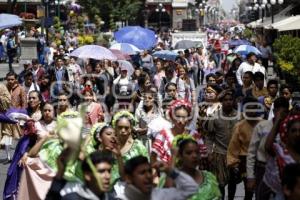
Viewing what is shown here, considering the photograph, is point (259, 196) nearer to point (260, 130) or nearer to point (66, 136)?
point (260, 130)

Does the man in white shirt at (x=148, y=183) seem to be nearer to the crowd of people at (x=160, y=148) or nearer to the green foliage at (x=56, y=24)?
the crowd of people at (x=160, y=148)

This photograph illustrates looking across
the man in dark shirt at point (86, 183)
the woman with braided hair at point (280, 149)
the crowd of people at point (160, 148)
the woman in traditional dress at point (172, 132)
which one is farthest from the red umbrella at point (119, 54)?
the man in dark shirt at point (86, 183)

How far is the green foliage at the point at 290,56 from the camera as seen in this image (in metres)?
22.8

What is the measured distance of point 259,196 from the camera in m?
7.78

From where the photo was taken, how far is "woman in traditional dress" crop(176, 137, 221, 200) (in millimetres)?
6355

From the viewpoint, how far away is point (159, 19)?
101 m

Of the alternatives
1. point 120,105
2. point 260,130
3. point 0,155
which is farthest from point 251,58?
point 260,130

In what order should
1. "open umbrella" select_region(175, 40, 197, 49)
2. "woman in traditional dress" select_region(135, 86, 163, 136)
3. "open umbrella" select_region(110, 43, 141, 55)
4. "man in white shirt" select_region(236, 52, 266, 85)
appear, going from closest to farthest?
1. "woman in traditional dress" select_region(135, 86, 163, 136)
2. "man in white shirt" select_region(236, 52, 266, 85)
3. "open umbrella" select_region(110, 43, 141, 55)
4. "open umbrella" select_region(175, 40, 197, 49)

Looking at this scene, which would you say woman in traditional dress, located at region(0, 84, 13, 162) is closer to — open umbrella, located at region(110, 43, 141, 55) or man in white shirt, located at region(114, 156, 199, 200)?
man in white shirt, located at region(114, 156, 199, 200)

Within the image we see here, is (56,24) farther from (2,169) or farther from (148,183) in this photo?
(148,183)

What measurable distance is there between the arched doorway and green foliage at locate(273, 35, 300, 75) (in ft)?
246

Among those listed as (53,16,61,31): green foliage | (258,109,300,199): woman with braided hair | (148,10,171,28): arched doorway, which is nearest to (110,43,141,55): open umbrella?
(258,109,300,199): woman with braided hair

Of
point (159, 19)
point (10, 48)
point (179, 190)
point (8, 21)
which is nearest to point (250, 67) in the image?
point (8, 21)

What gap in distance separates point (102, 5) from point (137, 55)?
155 ft
